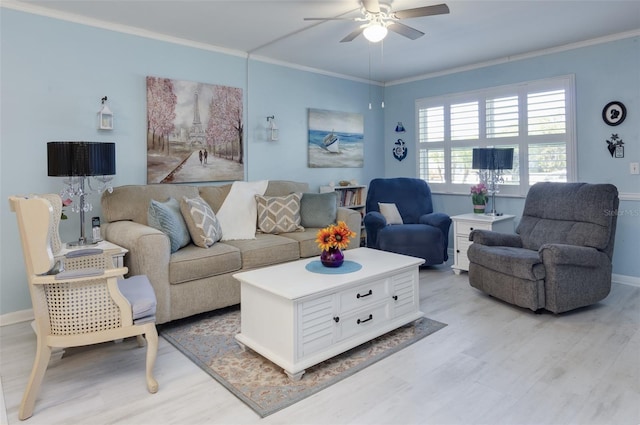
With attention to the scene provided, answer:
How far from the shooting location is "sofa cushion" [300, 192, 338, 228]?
417 cm

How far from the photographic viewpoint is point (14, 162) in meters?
3.11

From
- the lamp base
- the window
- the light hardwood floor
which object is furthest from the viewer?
the window

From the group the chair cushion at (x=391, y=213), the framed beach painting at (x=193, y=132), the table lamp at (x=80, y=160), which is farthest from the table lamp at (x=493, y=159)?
the table lamp at (x=80, y=160)

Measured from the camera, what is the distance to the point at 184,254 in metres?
3.03

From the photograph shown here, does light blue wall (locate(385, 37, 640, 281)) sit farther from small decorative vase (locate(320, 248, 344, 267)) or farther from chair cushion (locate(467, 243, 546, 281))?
small decorative vase (locate(320, 248, 344, 267))

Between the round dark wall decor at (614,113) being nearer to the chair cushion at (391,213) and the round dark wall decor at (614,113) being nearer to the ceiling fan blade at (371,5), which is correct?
the chair cushion at (391,213)

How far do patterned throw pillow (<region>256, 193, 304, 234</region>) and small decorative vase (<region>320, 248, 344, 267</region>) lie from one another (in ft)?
4.34

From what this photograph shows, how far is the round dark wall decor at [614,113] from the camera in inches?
155

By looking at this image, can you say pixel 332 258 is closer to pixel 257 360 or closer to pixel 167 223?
pixel 257 360

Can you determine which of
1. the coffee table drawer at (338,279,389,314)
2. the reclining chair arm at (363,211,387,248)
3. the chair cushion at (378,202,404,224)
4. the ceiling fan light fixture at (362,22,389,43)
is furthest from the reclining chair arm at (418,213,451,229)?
the ceiling fan light fixture at (362,22,389,43)

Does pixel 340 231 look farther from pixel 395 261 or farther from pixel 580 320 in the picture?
pixel 580 320

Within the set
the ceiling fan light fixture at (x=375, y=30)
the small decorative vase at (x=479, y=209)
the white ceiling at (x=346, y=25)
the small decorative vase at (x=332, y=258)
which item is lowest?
the small decorative vase at (x=332, y=258)

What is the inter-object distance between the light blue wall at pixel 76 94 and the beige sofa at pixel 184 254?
0.32 metres

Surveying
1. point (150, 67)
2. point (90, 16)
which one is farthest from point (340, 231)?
point (90, 16)
